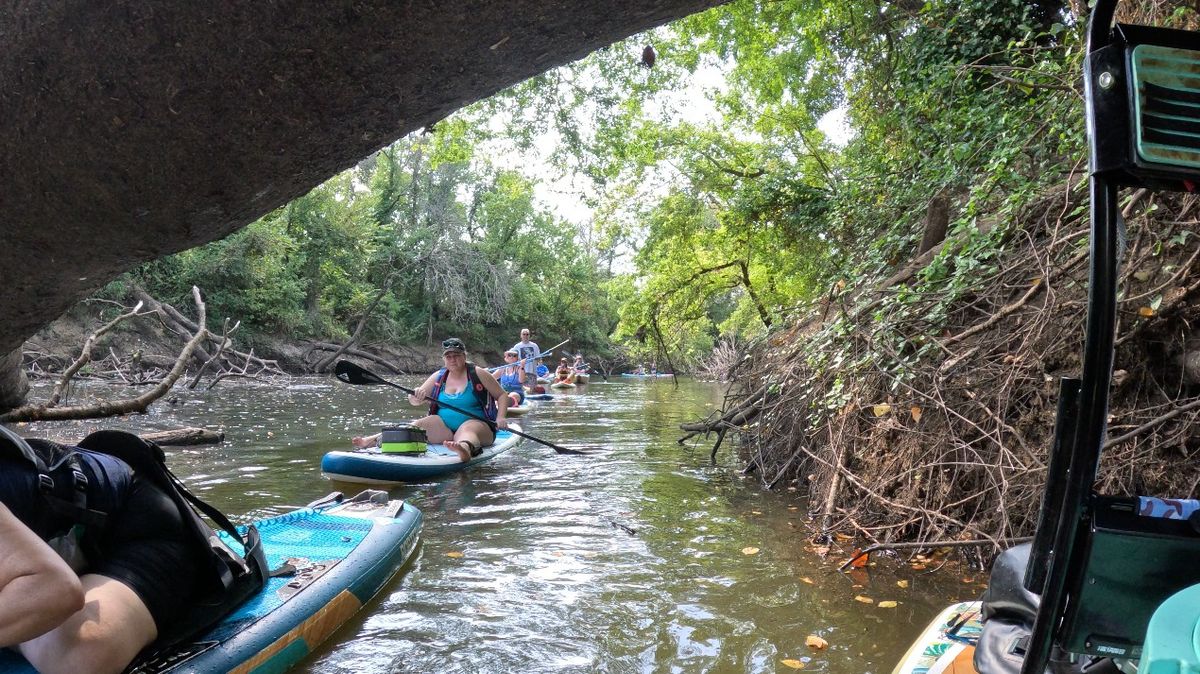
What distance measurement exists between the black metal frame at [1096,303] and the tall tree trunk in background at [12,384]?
5457 millimetres

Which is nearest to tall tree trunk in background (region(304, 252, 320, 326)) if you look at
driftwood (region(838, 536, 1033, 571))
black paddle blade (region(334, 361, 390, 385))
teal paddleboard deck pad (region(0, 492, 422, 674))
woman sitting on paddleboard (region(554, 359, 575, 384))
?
woman sitting on paddleboard (region(554, 359, 575, 384))

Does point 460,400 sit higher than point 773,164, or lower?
lower

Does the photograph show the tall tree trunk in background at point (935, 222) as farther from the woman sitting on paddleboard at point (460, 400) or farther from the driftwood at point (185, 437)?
the driftwood at point (185, 437)

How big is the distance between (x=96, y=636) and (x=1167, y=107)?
10.1 ft

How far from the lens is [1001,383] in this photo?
489cm

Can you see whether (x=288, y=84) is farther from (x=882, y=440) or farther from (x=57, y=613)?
(x=882, y=440)

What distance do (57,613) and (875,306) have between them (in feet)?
18.6

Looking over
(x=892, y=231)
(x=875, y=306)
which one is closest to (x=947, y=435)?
(x=875, y=306)

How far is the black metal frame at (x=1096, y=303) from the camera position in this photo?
112 centimetres

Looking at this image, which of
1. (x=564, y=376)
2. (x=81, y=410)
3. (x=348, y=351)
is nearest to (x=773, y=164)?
(x=81, y=410)

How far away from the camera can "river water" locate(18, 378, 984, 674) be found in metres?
3.61

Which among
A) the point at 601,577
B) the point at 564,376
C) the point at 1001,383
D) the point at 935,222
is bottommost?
the point at 601,577

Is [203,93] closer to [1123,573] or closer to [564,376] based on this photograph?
[1123,573]

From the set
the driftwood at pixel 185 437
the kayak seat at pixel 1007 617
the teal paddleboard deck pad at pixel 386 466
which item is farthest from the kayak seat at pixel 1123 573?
the driftwood at pixel 185 437
